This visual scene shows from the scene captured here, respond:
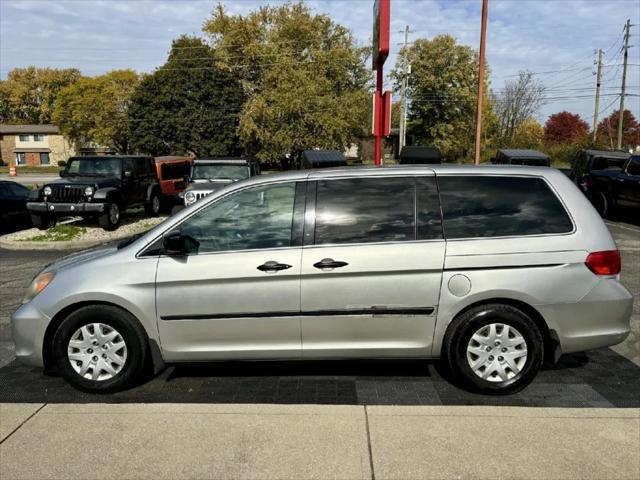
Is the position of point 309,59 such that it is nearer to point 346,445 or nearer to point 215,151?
point 215,151

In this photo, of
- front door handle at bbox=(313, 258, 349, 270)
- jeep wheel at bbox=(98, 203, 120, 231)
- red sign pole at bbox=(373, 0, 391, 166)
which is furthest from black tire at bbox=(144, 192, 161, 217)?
front door handle at bbox=(313, 258, 349, 270)

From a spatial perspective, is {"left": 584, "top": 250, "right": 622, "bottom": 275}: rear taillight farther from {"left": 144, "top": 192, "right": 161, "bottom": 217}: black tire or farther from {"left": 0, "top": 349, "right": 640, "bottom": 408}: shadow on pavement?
{"left": 144, "top": 192, "right": 161, "bottom": 217}: black tire

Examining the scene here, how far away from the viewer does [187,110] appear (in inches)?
1934

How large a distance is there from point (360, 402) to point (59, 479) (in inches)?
77.0

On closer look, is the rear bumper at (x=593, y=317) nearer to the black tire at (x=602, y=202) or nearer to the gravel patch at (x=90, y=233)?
the gravel patch at (x=90, y=233)

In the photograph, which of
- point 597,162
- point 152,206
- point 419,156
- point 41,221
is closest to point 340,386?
point 41,221

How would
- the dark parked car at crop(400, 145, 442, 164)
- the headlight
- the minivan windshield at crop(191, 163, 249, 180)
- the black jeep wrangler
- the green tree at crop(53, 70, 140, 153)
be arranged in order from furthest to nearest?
the green tree at crop(53, 70, 140, 153)
the dark parked car at crop(400, 145, 442, 164)
the minivan windshield at crop(191, 163, 249, 180)
the black jeep wrangler
the headlight

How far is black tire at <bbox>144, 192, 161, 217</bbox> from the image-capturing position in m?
15.4

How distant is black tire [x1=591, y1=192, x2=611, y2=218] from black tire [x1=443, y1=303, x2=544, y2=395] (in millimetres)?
12974

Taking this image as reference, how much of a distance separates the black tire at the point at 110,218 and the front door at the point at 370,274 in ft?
32.3

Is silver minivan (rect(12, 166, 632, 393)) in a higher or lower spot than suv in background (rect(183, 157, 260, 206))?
lower

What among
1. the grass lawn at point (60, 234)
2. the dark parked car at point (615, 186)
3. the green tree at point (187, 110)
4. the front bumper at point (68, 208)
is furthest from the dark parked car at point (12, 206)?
the green tree at point (187, 110)

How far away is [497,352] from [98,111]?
6245 cm

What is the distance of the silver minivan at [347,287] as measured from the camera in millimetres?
3814
